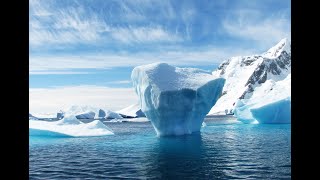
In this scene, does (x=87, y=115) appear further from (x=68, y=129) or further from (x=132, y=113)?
(x=68, y=129)

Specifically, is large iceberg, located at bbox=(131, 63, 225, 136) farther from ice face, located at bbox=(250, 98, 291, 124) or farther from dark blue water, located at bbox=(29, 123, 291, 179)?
ice face, located at bbox=(250, 98, 291, 124)

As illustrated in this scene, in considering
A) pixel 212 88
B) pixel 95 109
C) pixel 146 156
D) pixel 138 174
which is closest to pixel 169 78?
pixel 212 88

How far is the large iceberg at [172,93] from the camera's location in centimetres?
2788

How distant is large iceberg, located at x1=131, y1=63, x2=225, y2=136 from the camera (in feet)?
91.5

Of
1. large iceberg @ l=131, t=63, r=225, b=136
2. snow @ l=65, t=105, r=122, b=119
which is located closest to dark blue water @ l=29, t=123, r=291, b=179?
large iceberg @ l=131, t=63, r=225, b=136

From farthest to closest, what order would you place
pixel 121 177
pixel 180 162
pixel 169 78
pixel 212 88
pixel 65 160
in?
pixel 212 88
pixel 169 78
pixel 65 160
pixel 180 162
pixel 121 177

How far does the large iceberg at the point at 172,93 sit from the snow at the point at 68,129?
6.30 meters

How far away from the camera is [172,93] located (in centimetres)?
2788

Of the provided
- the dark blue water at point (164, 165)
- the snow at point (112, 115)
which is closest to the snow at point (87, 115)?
the snow at point (112, 115)

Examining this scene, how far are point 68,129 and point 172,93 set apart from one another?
11.8 metres

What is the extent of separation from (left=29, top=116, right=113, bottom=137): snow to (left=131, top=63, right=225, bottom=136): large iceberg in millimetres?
6296
